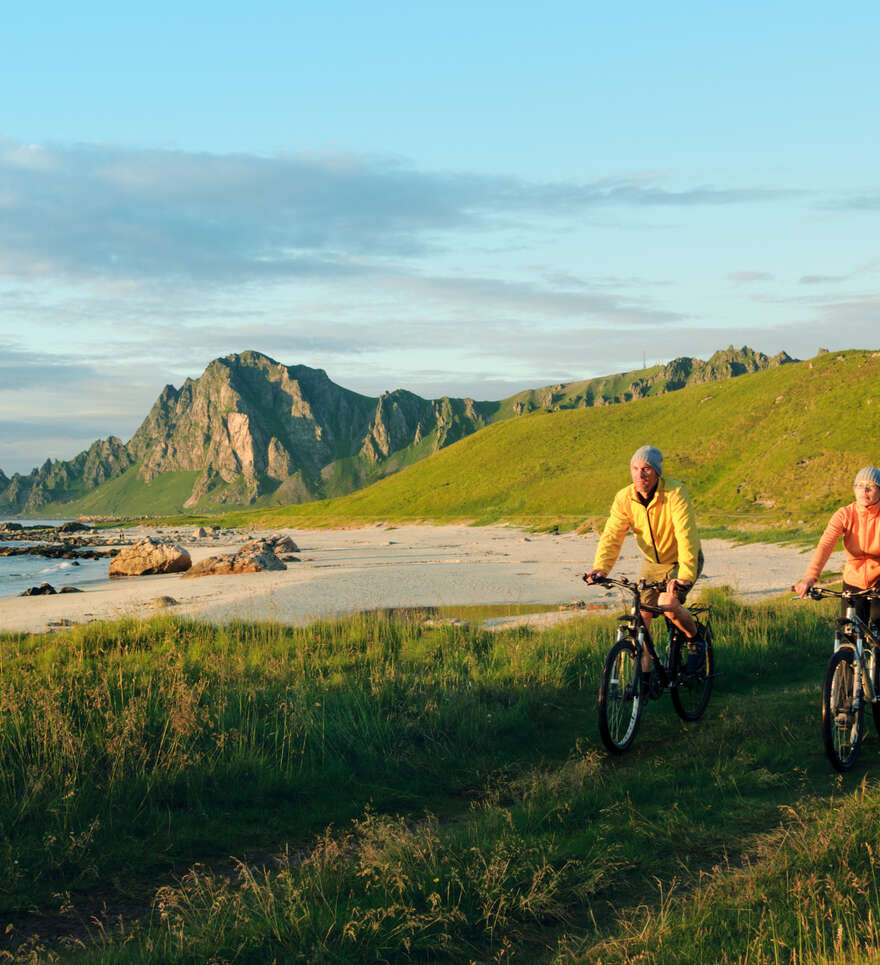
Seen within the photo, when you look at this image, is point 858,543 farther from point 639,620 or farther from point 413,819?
point 413,819

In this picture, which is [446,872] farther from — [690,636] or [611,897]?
[690,636]

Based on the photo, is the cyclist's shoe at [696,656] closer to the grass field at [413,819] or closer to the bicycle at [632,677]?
the bicycle at [632,677]

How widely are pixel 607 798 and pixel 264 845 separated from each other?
282 centimetres

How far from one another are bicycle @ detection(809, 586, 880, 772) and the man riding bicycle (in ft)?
4.29

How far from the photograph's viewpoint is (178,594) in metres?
27.4

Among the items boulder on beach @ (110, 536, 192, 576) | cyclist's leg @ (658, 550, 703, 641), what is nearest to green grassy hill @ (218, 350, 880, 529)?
boulder on beach @ (110, 536, 192, 576)

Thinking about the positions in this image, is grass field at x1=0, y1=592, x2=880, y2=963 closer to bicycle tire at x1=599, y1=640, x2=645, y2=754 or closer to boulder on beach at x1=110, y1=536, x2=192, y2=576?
bicycle tire at x1=599, y1=640, x2=645, y2=754

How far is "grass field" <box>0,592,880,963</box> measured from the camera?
464 centimetres

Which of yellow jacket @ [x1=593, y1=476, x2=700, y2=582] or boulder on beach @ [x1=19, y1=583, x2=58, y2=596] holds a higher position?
yellow jacket @ [x1=593, y1=476, x2=700, y2=582]

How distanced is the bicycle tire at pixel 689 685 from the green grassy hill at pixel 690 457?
1891 inches

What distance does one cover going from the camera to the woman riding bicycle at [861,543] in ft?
27.9

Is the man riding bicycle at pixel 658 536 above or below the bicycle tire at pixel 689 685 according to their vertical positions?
above

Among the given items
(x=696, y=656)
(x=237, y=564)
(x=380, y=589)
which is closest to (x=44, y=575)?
(x=237, y=564)

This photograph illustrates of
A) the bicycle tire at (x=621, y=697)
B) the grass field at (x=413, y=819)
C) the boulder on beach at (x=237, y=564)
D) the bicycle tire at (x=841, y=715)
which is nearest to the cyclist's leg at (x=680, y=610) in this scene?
the bicycle tire at (x=621, y=697)
